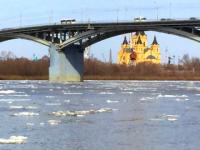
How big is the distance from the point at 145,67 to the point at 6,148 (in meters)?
154

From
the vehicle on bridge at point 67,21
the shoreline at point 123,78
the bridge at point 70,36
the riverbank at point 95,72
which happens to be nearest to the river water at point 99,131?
the bridge at point 70,36

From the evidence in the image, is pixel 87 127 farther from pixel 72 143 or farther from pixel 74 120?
pixel 72 143

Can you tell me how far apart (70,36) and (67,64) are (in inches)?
203

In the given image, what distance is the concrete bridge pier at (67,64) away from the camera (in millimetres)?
99438

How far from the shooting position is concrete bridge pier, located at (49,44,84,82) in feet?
326

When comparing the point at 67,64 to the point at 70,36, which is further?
the point at 67,64

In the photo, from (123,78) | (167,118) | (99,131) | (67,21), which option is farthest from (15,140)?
(123,78)

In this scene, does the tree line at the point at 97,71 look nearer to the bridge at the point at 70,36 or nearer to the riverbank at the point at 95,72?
the riverbank at the point at 95,72

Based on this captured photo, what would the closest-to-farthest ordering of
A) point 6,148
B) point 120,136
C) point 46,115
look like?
1. point 6,148
2. point 120,136
3. point 46,115

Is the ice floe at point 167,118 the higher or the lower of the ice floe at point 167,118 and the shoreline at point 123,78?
the lower

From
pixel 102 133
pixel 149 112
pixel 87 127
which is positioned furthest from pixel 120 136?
pixel 149 112

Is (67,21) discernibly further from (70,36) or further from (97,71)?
(97,71)

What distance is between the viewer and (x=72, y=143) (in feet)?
59.1

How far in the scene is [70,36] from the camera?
323ft
